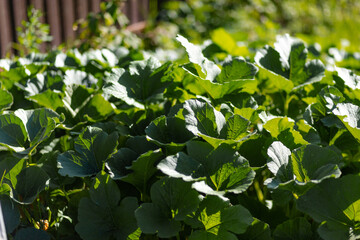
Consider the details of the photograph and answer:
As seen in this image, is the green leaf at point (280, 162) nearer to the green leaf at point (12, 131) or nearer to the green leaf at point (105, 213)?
the green leaf at point (105, 213)

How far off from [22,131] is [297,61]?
783 millimetres

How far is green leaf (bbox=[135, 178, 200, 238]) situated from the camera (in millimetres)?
953

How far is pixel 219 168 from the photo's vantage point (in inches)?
37.8

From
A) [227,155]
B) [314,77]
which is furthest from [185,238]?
[314,77]

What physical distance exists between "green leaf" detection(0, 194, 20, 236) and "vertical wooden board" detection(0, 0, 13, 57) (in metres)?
2.76

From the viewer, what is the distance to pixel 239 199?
1116mm

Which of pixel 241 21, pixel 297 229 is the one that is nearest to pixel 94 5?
pixel 241 21

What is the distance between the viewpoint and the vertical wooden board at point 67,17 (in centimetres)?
427

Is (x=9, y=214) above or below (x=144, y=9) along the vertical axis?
Result: above

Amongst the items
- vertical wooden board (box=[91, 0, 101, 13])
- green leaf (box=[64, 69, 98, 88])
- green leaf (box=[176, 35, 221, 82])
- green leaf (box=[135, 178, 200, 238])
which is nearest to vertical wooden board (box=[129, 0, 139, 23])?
vertical wooden board (box=[91, 0, 101, 13])

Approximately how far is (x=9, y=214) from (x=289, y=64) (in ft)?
2.82

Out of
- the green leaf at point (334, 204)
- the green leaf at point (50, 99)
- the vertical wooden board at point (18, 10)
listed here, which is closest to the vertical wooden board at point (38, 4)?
the vertical wooden board at point (18, 10)

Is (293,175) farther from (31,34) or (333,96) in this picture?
(31,34)

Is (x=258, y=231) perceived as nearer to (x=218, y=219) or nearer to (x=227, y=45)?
(x=218, y=219)
